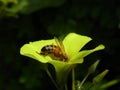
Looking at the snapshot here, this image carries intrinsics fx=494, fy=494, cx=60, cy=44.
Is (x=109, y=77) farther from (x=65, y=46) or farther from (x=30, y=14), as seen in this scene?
(x=65, y=46)

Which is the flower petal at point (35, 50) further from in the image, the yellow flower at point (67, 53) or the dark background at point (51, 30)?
the dark background at point (51, 30)

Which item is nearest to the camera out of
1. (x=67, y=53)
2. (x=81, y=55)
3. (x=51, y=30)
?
(x=81, y=55)

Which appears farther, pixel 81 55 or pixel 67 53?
pixel 67 53

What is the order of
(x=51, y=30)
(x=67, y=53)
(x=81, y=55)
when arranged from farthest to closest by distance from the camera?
(x=51, y=30), (x=67, y=53), (x=81, y=55)

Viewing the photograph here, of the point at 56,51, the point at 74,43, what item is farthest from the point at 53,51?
the point at 74,43

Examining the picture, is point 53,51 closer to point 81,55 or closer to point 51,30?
point 81,55
